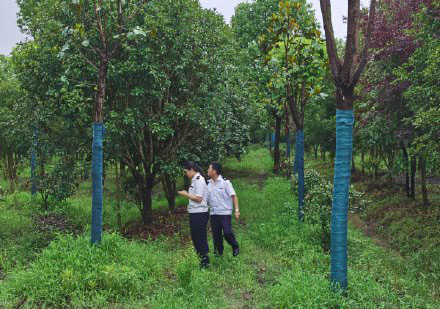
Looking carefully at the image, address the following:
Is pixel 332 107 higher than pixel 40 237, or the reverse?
pixel 332 107

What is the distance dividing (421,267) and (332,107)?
1325 cm

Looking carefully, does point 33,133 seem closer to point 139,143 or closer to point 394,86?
point 139,143

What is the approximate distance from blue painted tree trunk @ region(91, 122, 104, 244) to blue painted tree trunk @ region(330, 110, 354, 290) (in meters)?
3.55

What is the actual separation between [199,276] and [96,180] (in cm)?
218

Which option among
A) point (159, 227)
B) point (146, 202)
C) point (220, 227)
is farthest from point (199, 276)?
point (146, 202)

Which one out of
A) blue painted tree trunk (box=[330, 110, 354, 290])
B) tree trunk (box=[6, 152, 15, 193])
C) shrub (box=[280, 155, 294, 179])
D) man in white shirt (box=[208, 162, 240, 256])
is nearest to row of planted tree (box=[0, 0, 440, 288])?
man in white shirt (box=[208, 162, 240, 256])

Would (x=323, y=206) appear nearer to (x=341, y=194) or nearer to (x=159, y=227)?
(x=341, y=194)

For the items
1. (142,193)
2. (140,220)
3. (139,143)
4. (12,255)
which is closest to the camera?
(12,255)

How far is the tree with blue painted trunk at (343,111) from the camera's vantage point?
4.82 meters

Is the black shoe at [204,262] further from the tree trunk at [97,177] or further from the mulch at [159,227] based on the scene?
the mulch at [159,227]

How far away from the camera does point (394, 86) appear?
11516mm

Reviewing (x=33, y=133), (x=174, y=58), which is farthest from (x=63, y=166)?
(x=174, y=58)

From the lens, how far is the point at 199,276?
5660mm

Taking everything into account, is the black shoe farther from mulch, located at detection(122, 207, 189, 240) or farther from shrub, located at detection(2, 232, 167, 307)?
mulch, located at detection(122, 207, 189, 240)
